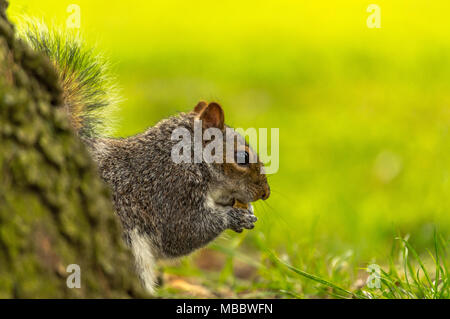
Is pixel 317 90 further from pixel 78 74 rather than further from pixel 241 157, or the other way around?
pixel 78 74

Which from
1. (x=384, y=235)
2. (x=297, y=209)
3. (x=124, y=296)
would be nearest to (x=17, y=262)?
(x=124, y=296)

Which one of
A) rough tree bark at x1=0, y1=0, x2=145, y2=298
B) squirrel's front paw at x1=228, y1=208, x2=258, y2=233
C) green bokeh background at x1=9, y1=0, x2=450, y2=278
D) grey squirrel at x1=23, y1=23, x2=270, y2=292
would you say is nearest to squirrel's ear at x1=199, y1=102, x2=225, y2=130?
grey squirrel at x1=23, y1=23, x2=270, y2=292

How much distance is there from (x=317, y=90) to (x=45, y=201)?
5.33 m

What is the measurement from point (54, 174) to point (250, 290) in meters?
1.51

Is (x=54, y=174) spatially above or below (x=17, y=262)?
above

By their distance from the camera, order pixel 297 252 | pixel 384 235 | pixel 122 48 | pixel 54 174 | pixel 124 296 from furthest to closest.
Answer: pixel 122 48
pixel 384 235
pixel 297 252
pixel 124 296
pixel 54 174

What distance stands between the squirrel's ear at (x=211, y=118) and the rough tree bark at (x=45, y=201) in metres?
0.95

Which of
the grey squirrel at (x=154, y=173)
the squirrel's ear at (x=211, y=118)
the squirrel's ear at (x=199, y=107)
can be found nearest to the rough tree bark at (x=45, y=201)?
the grey squirrel at (x=154, y=173)

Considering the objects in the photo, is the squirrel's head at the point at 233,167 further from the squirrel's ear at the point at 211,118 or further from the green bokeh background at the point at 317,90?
the green bokeh background at the point at 317,90

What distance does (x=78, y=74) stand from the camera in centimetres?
241

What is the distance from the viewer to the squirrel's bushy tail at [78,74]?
235 cm

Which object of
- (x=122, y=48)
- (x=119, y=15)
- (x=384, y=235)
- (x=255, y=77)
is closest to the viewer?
(x=384, y=235)
